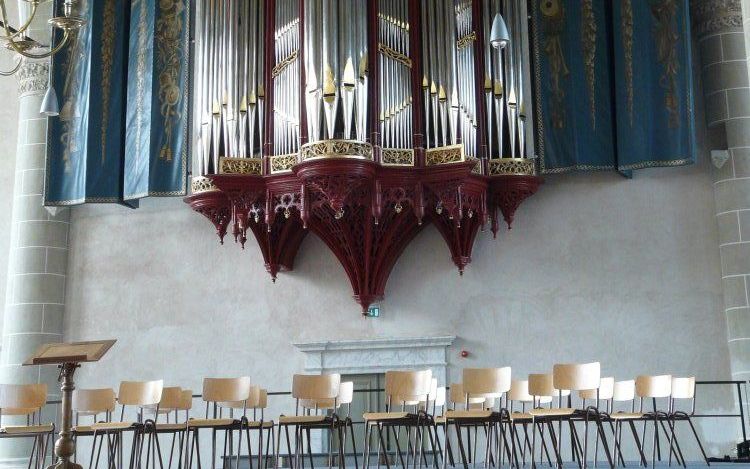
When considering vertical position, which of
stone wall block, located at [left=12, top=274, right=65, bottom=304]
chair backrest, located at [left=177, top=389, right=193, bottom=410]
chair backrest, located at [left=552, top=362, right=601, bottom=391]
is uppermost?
stone wall block, located at [left=12, top=274, right=65, bottom=304]

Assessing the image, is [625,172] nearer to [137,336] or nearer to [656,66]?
[656,66]

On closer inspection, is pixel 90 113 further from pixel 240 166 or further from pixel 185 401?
pixel 185 401

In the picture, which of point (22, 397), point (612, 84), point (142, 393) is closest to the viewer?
point (142, 393)

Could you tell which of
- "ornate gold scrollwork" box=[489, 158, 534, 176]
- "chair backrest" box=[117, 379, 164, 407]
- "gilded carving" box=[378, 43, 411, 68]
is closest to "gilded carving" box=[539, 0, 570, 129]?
"ornate gold scrollwork" box=[489, 158, 534, 176]

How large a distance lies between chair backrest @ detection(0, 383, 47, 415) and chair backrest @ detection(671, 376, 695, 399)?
6.62m

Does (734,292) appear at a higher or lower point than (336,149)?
lower

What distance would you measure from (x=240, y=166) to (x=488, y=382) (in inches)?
202

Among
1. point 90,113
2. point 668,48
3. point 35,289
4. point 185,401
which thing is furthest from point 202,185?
point 668,48

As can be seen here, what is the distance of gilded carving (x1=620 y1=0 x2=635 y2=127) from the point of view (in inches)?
497

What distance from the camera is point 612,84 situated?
12891mm

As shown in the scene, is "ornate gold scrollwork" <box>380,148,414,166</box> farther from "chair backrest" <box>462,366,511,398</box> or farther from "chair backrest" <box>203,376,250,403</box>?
"chair backrest" <box>462,366,511,398</box>

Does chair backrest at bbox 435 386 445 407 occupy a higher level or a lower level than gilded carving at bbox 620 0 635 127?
lower

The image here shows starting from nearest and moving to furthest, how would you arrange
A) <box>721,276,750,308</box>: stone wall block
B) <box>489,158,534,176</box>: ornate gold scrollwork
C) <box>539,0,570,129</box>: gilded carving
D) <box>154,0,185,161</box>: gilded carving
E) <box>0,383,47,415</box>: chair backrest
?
<box>0,383,47,415</box>: chair backrest → <box>721,276,750,308</box>: stone wall block → <box>489,158,534,176</box>: ornate gold scrollwork → <box>539,0,570,129</box>: gilded carving → <box>154,0,185,161</box>: gilded carving

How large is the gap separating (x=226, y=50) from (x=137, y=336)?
4368 millimetres
